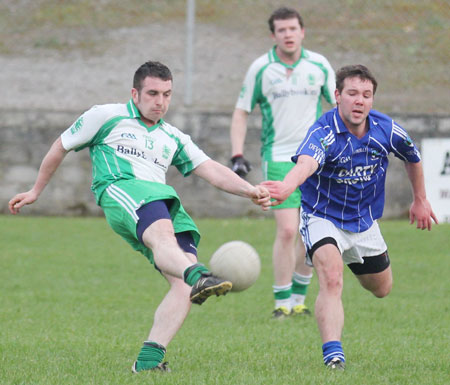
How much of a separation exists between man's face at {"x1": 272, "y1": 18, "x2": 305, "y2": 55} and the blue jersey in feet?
8.33

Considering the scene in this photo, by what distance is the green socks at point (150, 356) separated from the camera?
5.64 meters

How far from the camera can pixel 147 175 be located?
233 inches

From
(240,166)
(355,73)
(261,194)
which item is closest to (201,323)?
(240,166)

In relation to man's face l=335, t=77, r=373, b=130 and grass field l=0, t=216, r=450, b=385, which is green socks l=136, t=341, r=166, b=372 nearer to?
grass field l=0, t=216, r=450, b=385

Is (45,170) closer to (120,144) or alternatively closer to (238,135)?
(120,144)

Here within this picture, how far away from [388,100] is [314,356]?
29.3 ft

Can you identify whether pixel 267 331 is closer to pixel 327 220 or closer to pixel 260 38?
pixel 327 220

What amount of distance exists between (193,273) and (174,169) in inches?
361

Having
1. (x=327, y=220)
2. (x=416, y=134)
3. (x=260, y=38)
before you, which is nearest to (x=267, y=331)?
(x=327, y=220)

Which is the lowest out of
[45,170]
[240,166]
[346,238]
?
[346,238]

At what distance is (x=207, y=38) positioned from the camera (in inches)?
585

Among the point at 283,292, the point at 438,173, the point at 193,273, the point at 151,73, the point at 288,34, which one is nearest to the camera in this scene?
the point at 193,273

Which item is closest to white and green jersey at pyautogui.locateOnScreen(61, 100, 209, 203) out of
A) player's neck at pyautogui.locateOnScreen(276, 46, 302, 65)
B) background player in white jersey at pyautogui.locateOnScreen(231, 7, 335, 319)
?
background player in white jersey at pyautogui.locateOnScreen(231, 7, 335, 319)

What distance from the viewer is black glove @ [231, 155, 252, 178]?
8.04 meters
